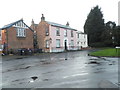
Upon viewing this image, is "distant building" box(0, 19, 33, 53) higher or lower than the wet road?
higher

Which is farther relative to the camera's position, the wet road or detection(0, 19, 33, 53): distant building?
detection(0, 19, 33, 53): distant building

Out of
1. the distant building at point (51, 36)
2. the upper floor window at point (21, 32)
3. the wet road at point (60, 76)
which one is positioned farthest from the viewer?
the distant building at point (51, 36)

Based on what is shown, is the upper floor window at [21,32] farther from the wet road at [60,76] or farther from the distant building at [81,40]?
the distant building at [81,40]

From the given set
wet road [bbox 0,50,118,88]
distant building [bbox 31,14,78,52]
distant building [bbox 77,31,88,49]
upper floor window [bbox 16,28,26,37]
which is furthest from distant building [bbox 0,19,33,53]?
distant building [bbox 77,31,88,49]

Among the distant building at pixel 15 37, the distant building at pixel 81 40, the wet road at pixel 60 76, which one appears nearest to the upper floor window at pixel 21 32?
the distant building at pixel 15 37

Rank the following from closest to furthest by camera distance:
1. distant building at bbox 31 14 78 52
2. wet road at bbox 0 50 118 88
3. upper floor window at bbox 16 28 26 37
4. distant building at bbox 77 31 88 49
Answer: wet road at bbox 0 50 118 88 → upper floor window at bbox 16 28 26 37 → distant building at bbox 31 14 78 52 → distant building at bbox 77 31 88 49

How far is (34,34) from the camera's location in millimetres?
43906

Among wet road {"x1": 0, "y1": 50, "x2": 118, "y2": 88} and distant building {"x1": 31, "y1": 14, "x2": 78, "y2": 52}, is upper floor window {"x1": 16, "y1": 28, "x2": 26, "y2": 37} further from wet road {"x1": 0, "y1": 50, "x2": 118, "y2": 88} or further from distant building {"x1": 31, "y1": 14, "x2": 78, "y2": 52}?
wet road {"x1": 0, "y1": 50, "x2": 118, "y2": 88}

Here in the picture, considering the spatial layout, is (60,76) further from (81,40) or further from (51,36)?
(81,40)

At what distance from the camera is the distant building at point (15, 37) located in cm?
3487

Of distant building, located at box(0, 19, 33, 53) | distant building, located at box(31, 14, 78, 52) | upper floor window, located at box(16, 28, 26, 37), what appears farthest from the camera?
distant building, located at box(31, 14, 78, 52)

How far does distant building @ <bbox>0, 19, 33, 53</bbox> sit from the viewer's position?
34872 mm

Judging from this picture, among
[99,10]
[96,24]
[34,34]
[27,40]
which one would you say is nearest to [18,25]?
[27,40]

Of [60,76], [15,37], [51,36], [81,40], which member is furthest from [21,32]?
[60,76]
